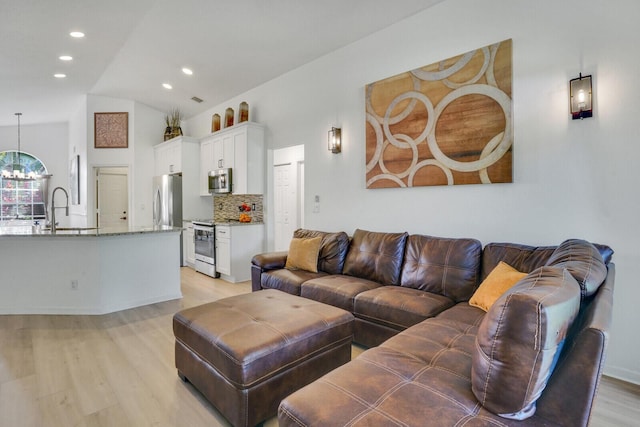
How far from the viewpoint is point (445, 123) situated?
307cm

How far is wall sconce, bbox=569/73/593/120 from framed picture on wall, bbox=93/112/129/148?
7.39 m

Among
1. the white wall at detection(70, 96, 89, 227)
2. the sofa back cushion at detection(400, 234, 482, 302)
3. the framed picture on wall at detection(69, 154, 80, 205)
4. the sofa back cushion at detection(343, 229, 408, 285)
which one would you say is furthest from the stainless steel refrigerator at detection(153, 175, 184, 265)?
the sofa back cushion at detection(400, 234, 482, 302)

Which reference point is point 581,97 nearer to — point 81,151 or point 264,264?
point 264,264

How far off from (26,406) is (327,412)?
201 cm

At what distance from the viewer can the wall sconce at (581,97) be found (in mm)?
2322

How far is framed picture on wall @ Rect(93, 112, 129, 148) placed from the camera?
6.80 meters

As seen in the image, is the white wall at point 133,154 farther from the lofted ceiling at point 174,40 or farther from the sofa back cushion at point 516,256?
the sofa back cushion at point 516,256

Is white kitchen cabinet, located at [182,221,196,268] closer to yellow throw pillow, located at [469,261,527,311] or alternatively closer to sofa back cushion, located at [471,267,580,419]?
yellow throw pillow, located at [469,261,527,311]

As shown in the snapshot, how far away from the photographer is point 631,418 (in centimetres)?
187

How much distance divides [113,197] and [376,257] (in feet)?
22.1

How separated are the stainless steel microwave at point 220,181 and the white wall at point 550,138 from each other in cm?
270

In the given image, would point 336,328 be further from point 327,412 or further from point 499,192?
point 499,192

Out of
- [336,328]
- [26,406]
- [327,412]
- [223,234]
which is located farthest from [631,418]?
[223,234]

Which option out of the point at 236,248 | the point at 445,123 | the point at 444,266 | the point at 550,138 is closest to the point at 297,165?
the point at 236,248
